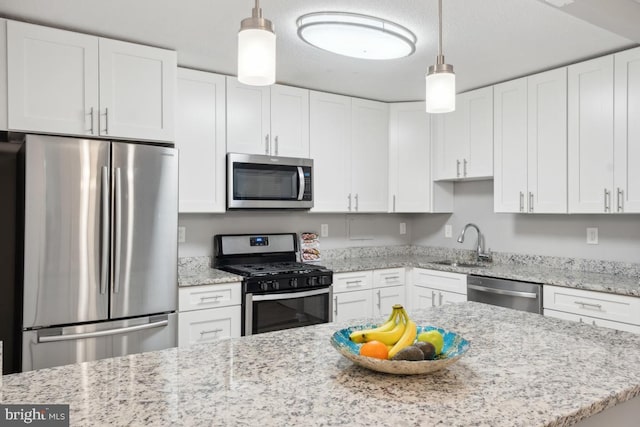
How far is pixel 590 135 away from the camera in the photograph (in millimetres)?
2881

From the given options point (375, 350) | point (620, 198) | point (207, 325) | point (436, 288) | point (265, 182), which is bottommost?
point (207, 325)

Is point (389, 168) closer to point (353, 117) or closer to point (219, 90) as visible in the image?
point (353, 117)

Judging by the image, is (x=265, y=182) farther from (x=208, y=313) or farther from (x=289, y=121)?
(x=208, y=313)

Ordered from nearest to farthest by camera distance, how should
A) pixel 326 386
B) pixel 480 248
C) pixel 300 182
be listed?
pixel 326 386 < pixel 300 182 < pixel 480 248

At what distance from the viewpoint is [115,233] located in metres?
2.43

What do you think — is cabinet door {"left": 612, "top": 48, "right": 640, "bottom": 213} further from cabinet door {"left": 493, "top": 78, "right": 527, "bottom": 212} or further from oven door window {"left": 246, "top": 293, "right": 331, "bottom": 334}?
oven door window {"left": 246, "top": 293, "right": 331, "bottom": 334}

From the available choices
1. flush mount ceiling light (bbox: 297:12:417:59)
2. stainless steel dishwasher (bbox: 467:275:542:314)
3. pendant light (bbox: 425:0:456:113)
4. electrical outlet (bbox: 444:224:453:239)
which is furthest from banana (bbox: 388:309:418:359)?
electrical outlet (bbox: 444:224:453:239)

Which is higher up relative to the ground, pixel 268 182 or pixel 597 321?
pixel 268 182

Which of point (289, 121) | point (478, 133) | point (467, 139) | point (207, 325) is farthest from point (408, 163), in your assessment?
point (207, 325)

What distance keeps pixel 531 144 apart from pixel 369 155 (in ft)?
4.30

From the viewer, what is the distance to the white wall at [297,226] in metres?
3.45

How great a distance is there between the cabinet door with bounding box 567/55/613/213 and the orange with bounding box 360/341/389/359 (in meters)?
2.28

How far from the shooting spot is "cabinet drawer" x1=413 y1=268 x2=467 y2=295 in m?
3.38

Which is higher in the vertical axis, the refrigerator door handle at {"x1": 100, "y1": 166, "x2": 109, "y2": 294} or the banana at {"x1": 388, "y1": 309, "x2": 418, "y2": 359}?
the refrigerator door handle at {"x1": 100, "y1": 166, "x2": 109, "y2": 294}
